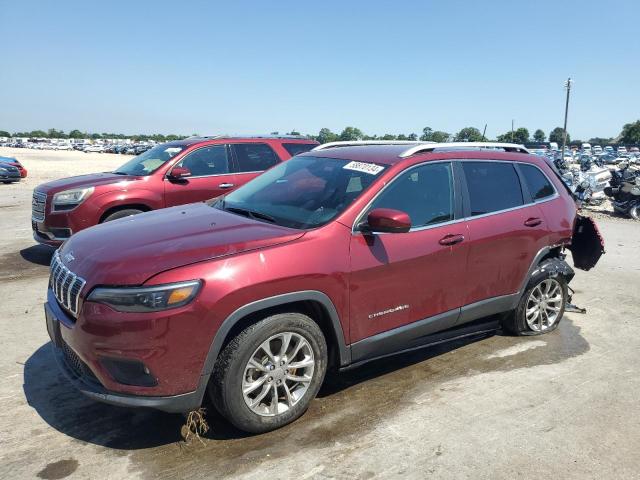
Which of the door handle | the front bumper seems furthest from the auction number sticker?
the front bumper

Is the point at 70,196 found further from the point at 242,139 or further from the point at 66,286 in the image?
the point at 66,286

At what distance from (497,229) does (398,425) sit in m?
1.90

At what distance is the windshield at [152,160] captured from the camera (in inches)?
302

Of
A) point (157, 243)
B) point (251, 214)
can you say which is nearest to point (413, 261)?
point (251, 214)

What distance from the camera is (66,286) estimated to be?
3102mm

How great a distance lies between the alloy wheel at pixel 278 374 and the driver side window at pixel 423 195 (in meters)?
1.10

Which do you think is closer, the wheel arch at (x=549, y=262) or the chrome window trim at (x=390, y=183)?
the chrome window trim at (x=390, y=183)

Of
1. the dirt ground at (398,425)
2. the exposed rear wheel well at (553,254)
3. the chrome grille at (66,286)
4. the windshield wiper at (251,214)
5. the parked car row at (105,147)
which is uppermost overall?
the windshield wiper at (251,214)

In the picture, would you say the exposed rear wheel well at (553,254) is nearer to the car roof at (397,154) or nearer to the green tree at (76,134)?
the car roof at (397,154)

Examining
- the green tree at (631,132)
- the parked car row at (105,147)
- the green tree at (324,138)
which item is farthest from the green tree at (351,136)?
the green tree at (631,132)

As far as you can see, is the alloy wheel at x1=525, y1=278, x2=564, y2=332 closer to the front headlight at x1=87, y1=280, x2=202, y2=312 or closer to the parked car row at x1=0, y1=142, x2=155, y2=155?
the front headlight at x1=87, y1=280, x2=202, y2=312

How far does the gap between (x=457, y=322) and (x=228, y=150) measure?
202 inches

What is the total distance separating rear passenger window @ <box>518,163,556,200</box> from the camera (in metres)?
4.86

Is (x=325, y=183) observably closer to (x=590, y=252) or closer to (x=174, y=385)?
(x=174, y=385)
